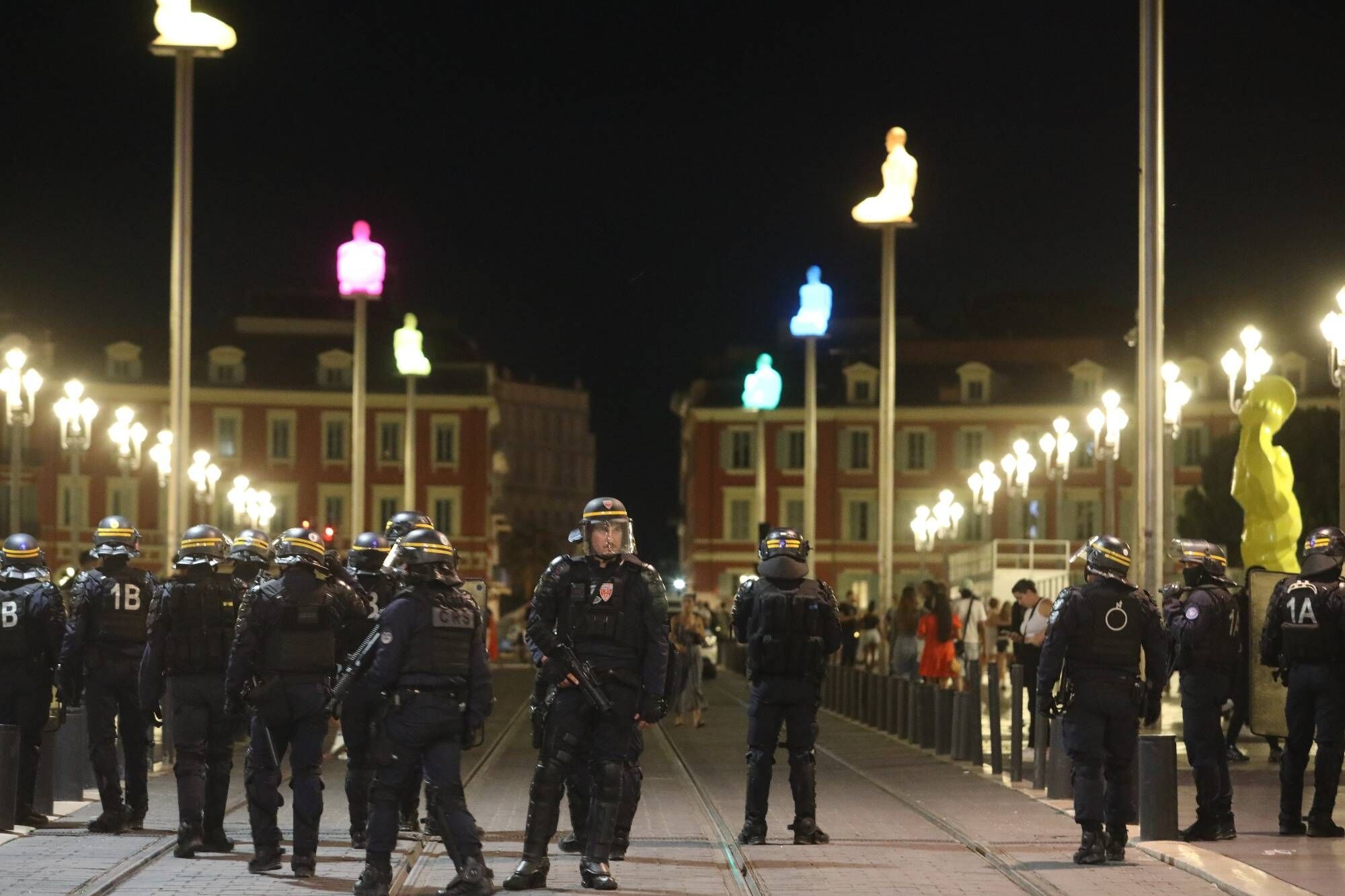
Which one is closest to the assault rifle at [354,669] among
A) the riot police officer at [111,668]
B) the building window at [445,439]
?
the riot police officer at [111,668]

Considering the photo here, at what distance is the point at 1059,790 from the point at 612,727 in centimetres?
707

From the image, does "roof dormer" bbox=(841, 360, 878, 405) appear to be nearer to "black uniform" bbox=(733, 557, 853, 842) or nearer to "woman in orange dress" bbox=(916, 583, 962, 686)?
"woman in orange dress" bbox=(916, 583, 962, 686)

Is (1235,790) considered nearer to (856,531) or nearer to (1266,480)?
(1266,480)

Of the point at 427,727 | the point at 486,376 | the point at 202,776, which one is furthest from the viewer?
the point at 486,376

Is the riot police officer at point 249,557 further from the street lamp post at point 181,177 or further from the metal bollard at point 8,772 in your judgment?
the street lamp post at point 181,177

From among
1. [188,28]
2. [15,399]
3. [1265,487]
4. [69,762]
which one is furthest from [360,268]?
[69,762]

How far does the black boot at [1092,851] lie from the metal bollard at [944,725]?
1015 cm

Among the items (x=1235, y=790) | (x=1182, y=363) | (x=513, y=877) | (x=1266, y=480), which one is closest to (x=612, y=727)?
(x=513, y=877)

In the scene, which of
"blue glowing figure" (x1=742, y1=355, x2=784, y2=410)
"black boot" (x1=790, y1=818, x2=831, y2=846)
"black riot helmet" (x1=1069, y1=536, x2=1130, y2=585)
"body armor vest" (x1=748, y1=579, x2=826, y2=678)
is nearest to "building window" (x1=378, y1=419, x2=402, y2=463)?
"blue glowing figure" (x1=742, y1=355, x2=784, y2=410)

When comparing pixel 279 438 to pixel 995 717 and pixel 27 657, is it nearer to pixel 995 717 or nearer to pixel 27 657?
pixel 995 717

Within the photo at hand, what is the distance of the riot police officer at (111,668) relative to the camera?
14.7 m

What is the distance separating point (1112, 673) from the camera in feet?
45.2

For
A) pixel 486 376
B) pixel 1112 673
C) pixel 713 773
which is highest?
pixel 486 376

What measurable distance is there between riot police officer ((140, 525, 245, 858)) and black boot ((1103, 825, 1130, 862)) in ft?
16.8
